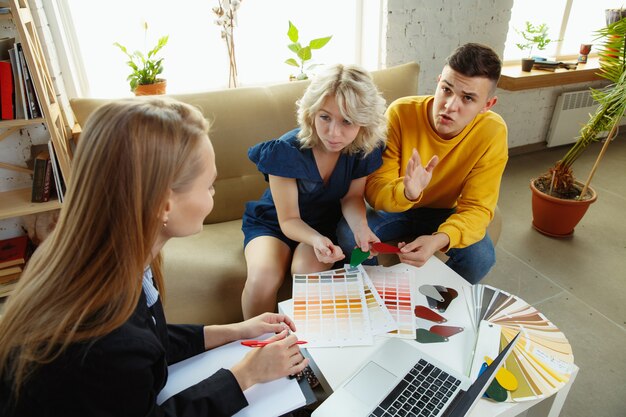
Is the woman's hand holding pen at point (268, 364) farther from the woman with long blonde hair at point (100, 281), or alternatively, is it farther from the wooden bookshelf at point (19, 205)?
the wooden bookshelf at point (19, 205)

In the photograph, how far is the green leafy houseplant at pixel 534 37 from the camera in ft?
10.1

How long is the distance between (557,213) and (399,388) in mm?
A: 1946

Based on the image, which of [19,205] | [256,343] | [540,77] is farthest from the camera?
[540,77]

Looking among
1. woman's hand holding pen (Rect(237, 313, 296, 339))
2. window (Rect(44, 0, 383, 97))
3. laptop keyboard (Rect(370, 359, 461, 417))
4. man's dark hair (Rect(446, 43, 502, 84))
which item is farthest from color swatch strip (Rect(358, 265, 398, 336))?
window (Rect(44, 0, 383, 97))

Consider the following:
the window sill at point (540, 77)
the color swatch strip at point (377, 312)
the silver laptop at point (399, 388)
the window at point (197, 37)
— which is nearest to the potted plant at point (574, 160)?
the window sill at point (540, 77)

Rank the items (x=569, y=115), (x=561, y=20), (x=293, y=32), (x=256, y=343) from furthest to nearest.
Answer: (x=569, y=115), (x=561, y=20), (x=293, y=32), (x=256, y=343)

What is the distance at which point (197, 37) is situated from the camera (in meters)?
2.40

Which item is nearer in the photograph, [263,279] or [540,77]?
[263,279]

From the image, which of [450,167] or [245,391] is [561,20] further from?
[245,391]

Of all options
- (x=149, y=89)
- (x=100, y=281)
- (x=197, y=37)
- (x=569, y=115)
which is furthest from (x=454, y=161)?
(x=569, y=115)

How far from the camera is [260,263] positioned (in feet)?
4.70

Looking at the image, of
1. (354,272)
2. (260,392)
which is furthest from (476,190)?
(260,392)

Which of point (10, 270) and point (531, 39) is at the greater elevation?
point (531, 39)

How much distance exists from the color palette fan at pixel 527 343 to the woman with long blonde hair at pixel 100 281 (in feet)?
2.63
